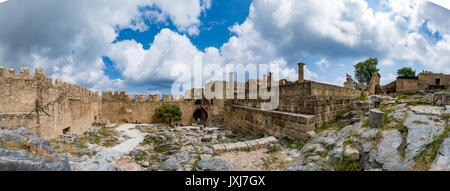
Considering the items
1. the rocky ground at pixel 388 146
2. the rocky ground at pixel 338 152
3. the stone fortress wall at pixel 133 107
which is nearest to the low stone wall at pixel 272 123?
the rocky ground at pixel 338 152

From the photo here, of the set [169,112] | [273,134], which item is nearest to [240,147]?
[273,134]

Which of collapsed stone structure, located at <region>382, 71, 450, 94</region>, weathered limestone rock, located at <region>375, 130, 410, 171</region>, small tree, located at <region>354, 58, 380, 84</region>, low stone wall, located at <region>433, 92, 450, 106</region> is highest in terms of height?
small tree, located at <region>354, 58, 380, 84</region>

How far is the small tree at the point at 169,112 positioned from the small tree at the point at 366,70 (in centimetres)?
3293

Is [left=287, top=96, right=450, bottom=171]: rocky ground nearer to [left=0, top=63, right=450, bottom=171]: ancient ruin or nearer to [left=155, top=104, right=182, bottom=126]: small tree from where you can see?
[left=0, top=63, right=450, bottom=171]: ancient ruin

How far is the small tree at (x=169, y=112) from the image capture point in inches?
Answer: 819

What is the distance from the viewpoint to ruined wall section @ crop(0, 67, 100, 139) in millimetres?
8219

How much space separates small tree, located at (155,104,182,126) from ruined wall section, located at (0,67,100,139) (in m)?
10.2

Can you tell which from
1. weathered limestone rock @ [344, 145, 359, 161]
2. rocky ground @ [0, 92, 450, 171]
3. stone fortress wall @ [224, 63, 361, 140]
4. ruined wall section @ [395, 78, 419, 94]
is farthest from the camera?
ruined wall section @ [395, 78, 419, 94]

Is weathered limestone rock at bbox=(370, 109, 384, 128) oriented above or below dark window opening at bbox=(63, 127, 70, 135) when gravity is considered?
above

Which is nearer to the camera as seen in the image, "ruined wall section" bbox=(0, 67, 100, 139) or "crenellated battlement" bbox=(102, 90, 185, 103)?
"ruined wall section" bbox=(0, 67, 100, 139)

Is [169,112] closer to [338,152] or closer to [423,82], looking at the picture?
[338,152]

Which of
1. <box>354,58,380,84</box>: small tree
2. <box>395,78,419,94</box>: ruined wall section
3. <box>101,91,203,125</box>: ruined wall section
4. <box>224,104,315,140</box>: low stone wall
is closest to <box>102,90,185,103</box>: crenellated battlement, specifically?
<box>101,91,203,125</box>: ruined wall section

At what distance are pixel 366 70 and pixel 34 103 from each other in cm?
4234
